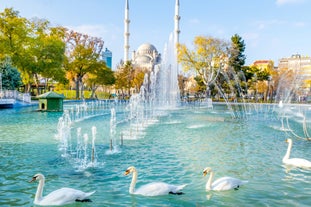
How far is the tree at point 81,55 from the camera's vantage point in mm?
40656

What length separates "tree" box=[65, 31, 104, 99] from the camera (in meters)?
40.7

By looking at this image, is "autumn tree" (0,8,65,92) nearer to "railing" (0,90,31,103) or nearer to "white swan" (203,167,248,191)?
"railing" (0,90,31,103)

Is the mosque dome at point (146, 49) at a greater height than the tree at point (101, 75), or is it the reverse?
the mosque dome at point (146, 49)

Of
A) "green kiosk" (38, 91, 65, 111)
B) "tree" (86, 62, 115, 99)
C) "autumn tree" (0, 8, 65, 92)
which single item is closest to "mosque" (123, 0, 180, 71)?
"tree" (86, 62, 115, 99)

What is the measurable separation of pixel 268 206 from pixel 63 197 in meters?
3.13

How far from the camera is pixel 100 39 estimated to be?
4375 cm

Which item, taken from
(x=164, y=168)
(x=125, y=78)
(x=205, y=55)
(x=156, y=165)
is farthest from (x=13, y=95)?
(x=164, y=168)

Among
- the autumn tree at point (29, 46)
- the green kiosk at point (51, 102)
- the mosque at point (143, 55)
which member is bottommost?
the green kiosk at point (51, 102)

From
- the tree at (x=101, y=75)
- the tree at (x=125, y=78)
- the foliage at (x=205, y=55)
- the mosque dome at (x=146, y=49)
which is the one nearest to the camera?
the foliage at (x=205, y=55)

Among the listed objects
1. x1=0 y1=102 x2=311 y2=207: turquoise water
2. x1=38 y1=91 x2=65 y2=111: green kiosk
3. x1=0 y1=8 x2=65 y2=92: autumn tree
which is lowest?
x1=0 y1=102 x2=311 y2=207: turquoise water

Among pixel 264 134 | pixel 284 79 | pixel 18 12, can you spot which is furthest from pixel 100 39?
pixel 264 134

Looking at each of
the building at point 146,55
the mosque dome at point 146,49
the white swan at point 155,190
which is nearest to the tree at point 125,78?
the building at point 146,55

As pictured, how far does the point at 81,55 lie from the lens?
40.7 meters

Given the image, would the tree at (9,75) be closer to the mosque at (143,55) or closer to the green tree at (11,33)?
the green tree at (11,33)
